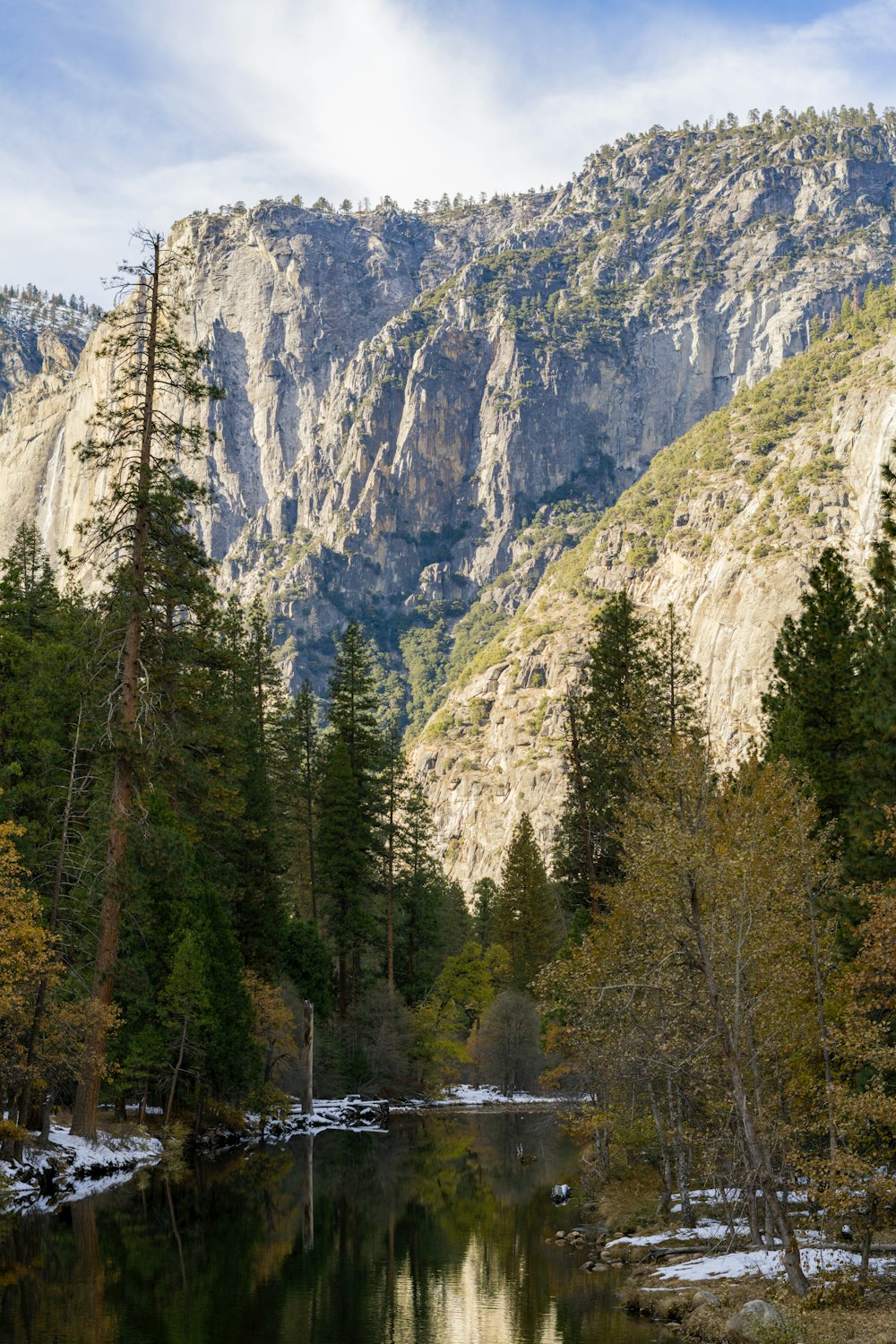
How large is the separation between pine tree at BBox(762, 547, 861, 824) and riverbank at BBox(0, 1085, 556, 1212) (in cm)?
2160

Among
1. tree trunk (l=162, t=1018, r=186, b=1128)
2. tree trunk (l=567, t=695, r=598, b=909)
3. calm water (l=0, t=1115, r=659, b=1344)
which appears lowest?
calm water (l=0, t=1115, r=659, b=1344)

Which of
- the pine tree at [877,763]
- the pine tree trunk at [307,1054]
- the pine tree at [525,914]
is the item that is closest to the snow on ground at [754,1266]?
the pine tree at [877,763]

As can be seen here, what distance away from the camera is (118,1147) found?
3578cm

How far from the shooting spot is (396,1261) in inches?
1030

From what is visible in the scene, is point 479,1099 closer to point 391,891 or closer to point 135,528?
point 391,891

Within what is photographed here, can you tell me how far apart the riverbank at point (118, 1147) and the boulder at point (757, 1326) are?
18.1 meters

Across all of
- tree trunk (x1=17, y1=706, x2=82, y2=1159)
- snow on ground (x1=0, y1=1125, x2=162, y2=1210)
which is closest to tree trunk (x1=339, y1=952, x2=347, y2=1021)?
snow on ground (x1=0, y1=1125, x2=162, y2=1210)

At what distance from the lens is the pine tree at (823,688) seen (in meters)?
31.8

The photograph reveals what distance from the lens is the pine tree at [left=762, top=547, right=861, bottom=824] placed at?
104 ft

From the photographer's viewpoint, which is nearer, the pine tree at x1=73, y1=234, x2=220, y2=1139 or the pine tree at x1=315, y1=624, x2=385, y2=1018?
the pine tree at x1=73, y1=234, x2=220, y2=1139

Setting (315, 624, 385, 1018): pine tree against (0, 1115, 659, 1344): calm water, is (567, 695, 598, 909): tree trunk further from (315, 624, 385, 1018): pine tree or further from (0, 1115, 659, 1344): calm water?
(315, 624, 385, 1018): pine tree

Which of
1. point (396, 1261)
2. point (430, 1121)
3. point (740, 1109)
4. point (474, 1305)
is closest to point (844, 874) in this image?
point (740, 1109)

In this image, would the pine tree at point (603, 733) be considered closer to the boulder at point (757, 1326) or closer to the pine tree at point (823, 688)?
the pine tree at point (823, 688)

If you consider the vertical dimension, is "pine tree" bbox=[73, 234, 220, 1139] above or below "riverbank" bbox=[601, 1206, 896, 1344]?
above
